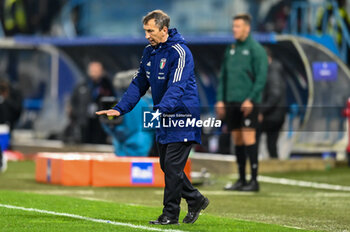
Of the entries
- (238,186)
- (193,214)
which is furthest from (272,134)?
(193,214)

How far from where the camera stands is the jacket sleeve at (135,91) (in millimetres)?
8750

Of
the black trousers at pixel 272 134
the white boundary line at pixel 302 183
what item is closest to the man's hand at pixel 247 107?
the white boundary line at pixel 302 183

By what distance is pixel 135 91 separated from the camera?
29.1 feet

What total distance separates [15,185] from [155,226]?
5533 millimetres

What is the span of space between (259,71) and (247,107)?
49 centimetres

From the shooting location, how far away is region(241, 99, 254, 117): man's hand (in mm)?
12734

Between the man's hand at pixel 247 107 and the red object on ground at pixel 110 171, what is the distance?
1.18m

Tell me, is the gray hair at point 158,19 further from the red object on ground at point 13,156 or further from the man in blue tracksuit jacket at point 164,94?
the red object on ground at point 13,156

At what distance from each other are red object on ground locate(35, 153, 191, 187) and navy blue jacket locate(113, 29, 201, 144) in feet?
15.7

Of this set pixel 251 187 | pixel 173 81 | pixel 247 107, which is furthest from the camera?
pixel 251 187

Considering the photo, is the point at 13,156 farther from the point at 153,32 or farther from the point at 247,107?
the point at 153,32

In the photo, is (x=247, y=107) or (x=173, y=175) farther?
(x=247, y=107)

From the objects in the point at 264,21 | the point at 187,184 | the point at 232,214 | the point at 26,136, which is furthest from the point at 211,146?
the point at 187,184

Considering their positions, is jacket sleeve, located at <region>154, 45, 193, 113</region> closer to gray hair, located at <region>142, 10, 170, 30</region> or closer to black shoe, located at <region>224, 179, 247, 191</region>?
gray hair, located at <region>142, 10, 170, 30</region>
